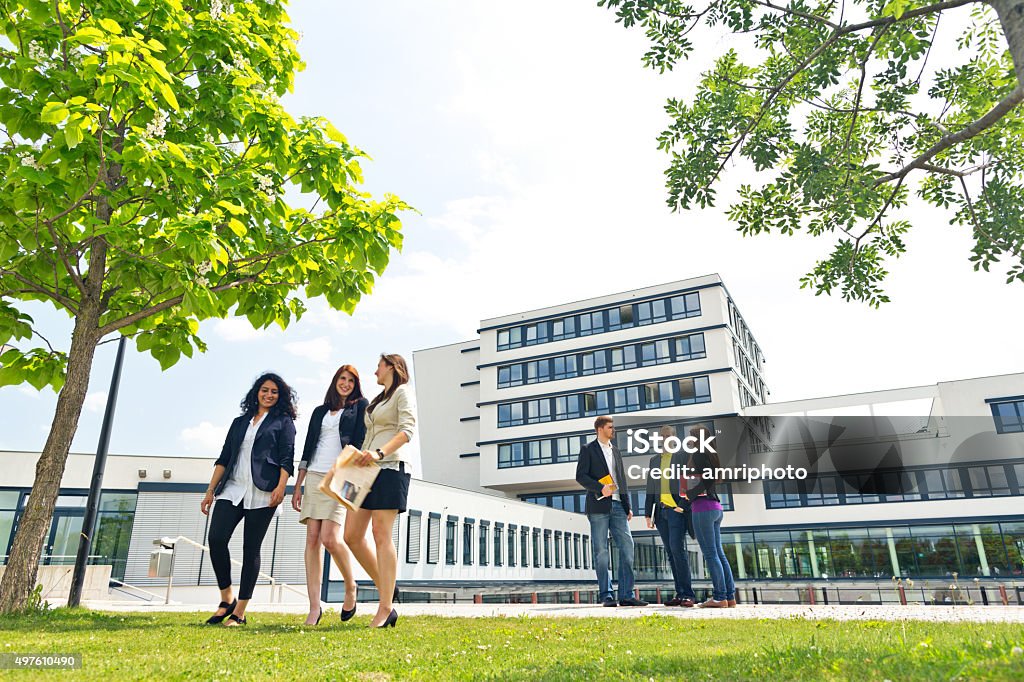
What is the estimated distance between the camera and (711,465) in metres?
7.43

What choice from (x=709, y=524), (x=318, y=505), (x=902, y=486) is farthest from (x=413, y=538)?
(x=902, y=486)

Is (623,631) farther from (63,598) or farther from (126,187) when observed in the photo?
(63,598)

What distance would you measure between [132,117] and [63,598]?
38.9 feet

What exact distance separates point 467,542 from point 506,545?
17.0 ft

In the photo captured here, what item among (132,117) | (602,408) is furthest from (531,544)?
(132,117)

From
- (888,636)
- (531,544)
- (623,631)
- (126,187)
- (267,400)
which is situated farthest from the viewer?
(531,544)

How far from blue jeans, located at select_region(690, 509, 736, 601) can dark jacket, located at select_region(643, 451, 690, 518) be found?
1.17ft

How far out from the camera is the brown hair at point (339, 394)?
578 cm

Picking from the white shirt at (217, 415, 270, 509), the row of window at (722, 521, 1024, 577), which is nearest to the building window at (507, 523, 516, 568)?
the row of window at (722, 521, 1024, 577)

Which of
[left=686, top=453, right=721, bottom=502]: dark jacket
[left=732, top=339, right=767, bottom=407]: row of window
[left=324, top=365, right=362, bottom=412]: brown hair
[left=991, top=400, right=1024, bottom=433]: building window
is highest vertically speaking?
[left=732, top=339, right=767, bottom=407]: row of window

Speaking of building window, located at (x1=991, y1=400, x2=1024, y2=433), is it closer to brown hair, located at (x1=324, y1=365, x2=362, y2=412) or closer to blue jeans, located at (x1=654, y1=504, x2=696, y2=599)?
blue jeans, located at (x1=654, y1=504, x2=696, y2=599)

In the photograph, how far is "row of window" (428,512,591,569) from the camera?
31156mm

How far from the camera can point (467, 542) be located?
33344mm

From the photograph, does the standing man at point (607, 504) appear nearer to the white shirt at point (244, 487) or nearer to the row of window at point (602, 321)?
the white shirt at point (244, 487)
